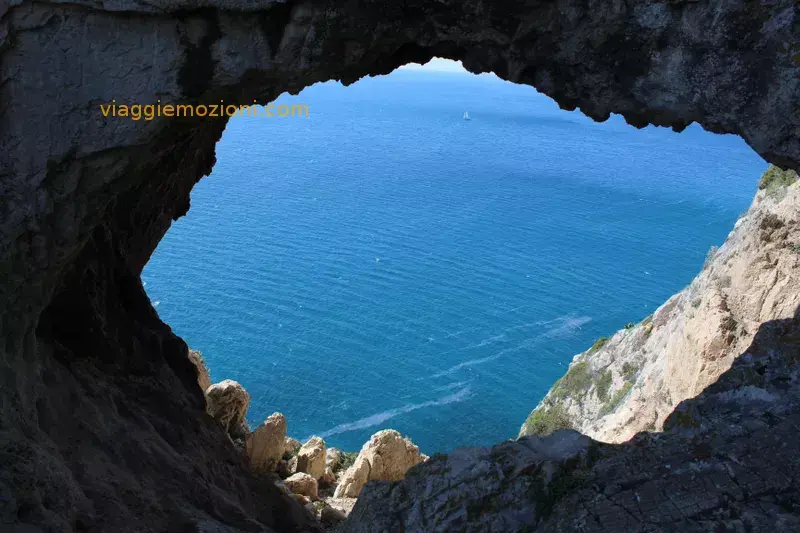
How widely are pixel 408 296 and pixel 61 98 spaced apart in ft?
127

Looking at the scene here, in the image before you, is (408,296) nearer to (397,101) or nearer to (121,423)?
(121,423)

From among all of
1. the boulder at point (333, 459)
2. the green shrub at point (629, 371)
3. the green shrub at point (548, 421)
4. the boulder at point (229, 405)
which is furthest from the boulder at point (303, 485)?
the green shrub at point (629, 371)

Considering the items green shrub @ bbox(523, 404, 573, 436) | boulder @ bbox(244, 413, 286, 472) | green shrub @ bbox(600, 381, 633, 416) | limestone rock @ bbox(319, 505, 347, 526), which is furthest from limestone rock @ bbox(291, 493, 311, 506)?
green shrub @ bbox(600, 381, 633, 416)

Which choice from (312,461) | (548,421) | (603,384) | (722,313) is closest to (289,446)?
(312,461)

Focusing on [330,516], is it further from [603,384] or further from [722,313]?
[722,313]

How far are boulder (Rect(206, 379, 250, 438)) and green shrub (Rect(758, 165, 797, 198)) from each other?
14.2 m

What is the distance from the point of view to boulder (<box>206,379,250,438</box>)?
18281 millimetres

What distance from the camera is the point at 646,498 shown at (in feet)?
23.8

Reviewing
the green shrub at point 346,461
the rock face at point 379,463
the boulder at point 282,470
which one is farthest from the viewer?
the green shrub at point 346,461

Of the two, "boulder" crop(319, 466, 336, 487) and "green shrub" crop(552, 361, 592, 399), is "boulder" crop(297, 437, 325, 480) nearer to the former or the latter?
"boulder" crop(319, 466, 336, 487)

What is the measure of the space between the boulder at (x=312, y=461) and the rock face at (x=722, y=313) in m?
7.65

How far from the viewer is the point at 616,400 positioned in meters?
17.9

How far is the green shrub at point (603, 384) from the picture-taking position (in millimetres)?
19139

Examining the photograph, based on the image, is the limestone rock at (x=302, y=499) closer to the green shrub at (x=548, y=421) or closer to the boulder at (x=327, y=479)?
the boulder at (x=327, y=479)
